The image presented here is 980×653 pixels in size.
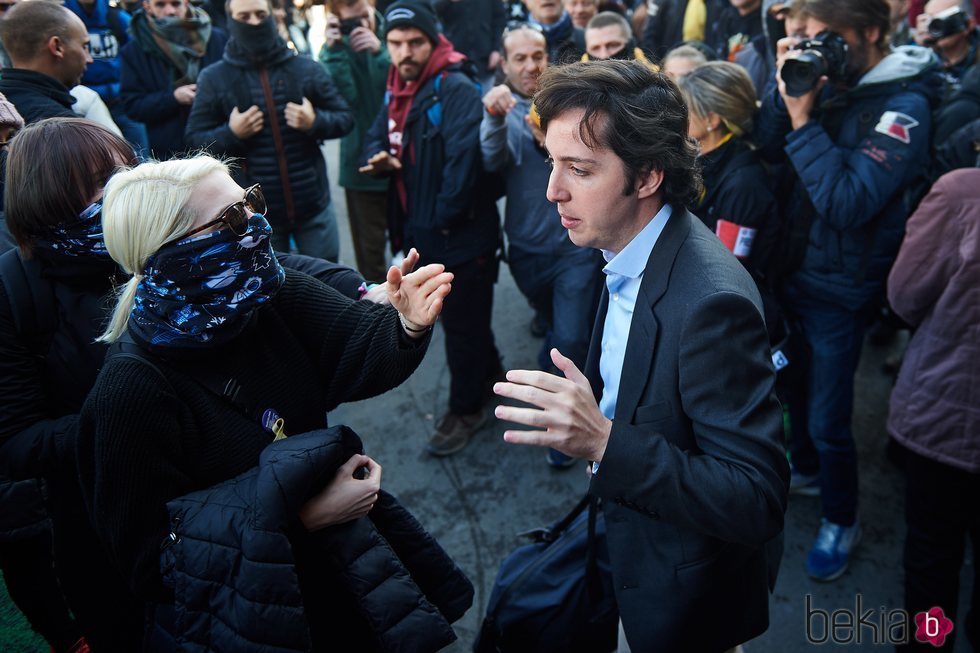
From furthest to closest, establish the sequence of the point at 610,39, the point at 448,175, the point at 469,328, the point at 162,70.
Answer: the point at 162,70, the point at 610,39, the point at 469,328, the point at 448,175

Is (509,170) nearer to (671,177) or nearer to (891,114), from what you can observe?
(891,114)

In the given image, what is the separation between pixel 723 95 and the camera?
3135 mm

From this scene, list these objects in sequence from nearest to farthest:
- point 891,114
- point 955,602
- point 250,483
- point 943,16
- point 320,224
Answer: point 250,483
point 955,602
point 891,114
point 943,16
point 320,224

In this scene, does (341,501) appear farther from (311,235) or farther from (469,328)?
(311,235)

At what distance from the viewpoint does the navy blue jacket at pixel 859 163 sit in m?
2.85

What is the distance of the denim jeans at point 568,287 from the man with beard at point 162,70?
8.59 feet

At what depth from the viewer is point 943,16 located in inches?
A: 164

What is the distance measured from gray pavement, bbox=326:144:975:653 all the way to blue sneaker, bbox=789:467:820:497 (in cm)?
4

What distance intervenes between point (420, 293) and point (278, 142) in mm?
2752

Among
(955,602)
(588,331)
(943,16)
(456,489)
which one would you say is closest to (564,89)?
(588,331)

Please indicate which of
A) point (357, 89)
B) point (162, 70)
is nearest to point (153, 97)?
point (162, 70)

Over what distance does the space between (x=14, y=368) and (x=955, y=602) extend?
321 centimetres

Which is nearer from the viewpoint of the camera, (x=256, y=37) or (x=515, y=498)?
(x=515, y=498)

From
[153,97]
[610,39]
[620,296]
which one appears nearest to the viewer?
[620,296]
